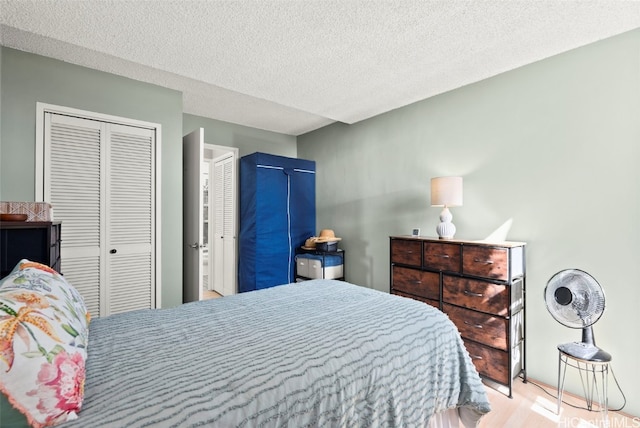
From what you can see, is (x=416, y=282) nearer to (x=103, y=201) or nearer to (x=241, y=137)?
(x=103, y=201)

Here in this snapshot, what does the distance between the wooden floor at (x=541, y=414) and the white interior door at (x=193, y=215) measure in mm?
2746

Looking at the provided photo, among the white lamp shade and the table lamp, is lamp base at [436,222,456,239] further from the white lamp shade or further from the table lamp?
the white lamp shade

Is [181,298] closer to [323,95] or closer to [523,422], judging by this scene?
[323,95]

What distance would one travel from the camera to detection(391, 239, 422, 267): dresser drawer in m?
2.74

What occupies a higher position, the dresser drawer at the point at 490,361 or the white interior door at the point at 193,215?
the white interior door at the point at 193,215

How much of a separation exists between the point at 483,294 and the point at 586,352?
25.7 inches

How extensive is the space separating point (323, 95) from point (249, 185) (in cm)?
168

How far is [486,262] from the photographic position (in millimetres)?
2301

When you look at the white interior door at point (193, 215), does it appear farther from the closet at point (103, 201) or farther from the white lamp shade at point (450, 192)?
the white lamp shade at point (450, 192)

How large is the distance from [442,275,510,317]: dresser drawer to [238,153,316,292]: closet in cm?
223

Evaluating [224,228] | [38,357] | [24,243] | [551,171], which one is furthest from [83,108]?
[551,171]

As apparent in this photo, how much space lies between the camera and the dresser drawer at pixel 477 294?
87.7 inches

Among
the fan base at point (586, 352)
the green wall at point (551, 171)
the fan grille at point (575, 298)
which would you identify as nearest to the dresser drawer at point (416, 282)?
the green wall at point (551, 171)

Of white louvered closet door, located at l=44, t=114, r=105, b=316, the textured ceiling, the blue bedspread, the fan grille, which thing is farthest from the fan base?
white louvered closet door, located at l=44, t=114, r=105, b=316
